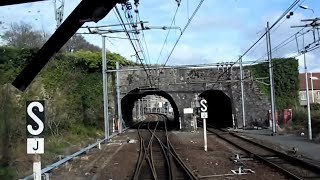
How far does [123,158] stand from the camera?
2123cm

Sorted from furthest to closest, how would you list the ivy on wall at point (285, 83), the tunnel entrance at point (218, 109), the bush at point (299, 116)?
the tunnel entrance at point (218, 109) < the ivy on wall at point (285, 83) < the bush at point (299, 116)

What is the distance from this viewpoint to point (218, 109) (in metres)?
59.6

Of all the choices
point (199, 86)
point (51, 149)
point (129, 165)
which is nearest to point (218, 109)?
point (199, 86)

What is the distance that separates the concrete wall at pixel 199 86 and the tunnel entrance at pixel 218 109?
660cm

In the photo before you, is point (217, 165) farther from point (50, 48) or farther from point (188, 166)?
point (50, 48)

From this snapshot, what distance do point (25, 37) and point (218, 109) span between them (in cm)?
2679

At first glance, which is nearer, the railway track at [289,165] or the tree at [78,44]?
the railway track at [289,165]

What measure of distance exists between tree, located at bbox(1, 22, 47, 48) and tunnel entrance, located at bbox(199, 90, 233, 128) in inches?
713

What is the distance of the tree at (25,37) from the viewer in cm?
3878

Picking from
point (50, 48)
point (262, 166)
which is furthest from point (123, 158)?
point (50, 48)

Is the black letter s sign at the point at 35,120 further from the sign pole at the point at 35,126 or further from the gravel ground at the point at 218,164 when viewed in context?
the gravel ground at the point at 218,164

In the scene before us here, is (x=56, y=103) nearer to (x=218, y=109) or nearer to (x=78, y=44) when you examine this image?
(x=218, y=109)

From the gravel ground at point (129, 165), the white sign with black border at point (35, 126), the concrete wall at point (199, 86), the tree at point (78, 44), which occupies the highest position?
the tree at point (78, 44)

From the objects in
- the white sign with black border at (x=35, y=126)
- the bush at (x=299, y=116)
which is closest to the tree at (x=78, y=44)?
the bush at (x=299, y=116)
